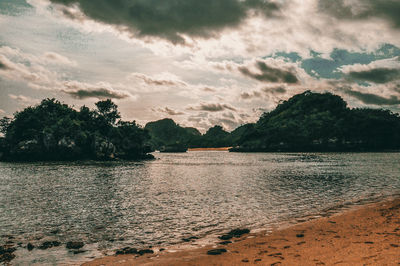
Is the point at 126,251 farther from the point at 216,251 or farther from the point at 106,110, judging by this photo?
the point at 106,110

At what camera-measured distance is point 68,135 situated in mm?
137375

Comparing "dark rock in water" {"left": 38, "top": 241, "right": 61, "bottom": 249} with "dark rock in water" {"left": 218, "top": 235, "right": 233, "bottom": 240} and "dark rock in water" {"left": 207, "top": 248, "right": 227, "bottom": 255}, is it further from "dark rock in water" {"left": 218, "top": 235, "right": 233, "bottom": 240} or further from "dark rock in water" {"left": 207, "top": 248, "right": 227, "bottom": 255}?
"dark rock in water" {"left": 218, "top": 235, "right": 233, "bottom": 240}

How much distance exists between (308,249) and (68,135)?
147 m

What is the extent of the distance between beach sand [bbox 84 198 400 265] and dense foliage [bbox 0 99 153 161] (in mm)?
135961

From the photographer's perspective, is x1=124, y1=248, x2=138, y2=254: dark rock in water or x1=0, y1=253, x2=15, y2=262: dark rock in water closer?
x1=0, y1=253, x2=15, y2=262: dark rock in water

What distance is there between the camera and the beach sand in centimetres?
1130

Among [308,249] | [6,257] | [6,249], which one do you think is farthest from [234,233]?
[6,249]

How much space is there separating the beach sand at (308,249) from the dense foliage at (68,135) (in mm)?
135961

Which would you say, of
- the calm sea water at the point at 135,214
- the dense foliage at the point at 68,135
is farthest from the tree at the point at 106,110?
→ the calm sea water at the point at 135,214

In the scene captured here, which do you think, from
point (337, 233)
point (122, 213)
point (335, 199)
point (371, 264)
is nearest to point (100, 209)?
point (122, 213)

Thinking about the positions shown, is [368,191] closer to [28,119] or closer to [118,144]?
[118,144]

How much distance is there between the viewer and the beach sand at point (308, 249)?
11297mm

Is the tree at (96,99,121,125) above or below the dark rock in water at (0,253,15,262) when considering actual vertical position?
above

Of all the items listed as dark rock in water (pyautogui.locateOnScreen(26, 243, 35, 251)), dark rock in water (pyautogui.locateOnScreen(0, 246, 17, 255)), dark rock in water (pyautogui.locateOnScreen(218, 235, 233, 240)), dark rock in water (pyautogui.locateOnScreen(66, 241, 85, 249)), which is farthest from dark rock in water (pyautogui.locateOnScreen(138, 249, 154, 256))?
dark rock in water (pyautogui.locateOnScreen(0, 246, 17, 255))
